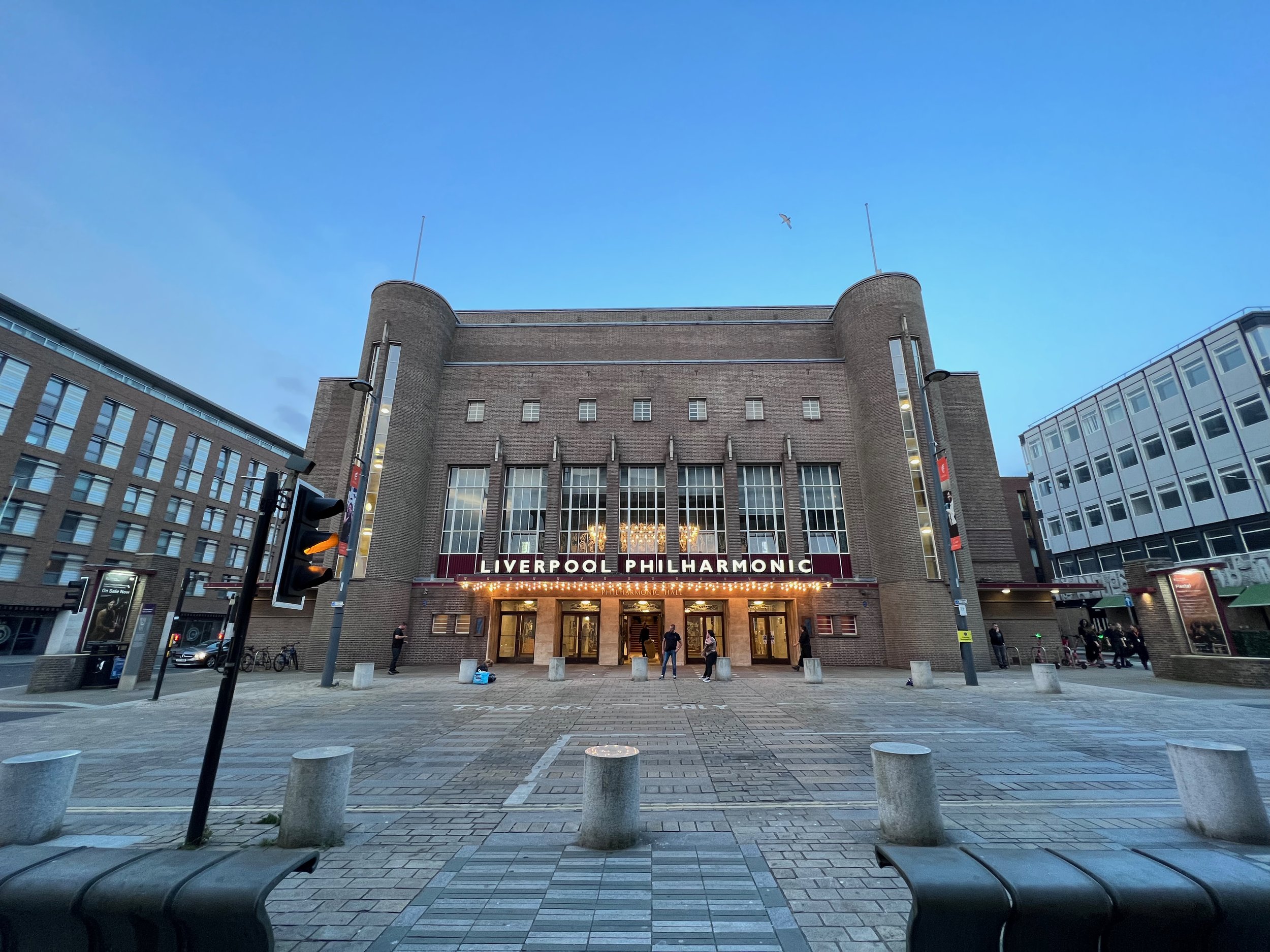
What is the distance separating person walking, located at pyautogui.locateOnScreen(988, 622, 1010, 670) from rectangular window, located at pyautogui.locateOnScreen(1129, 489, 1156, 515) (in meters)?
27.2

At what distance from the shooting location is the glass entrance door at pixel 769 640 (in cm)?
2572

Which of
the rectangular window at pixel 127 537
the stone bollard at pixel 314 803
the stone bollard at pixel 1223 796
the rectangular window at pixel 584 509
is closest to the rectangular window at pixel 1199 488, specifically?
the rectangular window at pixel 584 509

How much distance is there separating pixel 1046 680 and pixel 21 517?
6034 centimetres

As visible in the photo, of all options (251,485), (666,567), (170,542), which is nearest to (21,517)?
(170,542)

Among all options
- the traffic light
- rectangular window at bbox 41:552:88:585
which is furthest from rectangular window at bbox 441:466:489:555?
rectangular window at bbox 41:552:88:585

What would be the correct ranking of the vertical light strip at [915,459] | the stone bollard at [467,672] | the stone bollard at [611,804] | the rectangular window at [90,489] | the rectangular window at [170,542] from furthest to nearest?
1. the rectangular window at [170,542]
2. the rectangular window at [90,489]
3. the vertical light strip at [915,459]
4. the stone bollard at [467,672]
5. the stone bollard at [611,804]

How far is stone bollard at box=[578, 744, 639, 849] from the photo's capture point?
490 centimetres

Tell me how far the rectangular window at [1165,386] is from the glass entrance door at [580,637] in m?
44.7

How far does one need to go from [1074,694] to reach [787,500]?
44.9 ft

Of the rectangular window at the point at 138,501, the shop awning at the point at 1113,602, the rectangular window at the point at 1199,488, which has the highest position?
the rectangular window at the point at 138,501

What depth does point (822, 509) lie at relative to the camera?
27.1 metres

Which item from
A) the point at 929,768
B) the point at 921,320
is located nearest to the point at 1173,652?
the point at 921,320

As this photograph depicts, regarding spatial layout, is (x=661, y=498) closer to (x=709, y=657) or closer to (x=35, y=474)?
(x=709, y=657)

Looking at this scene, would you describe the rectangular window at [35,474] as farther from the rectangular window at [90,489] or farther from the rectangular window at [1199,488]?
the rectangular window at [1199,488]
